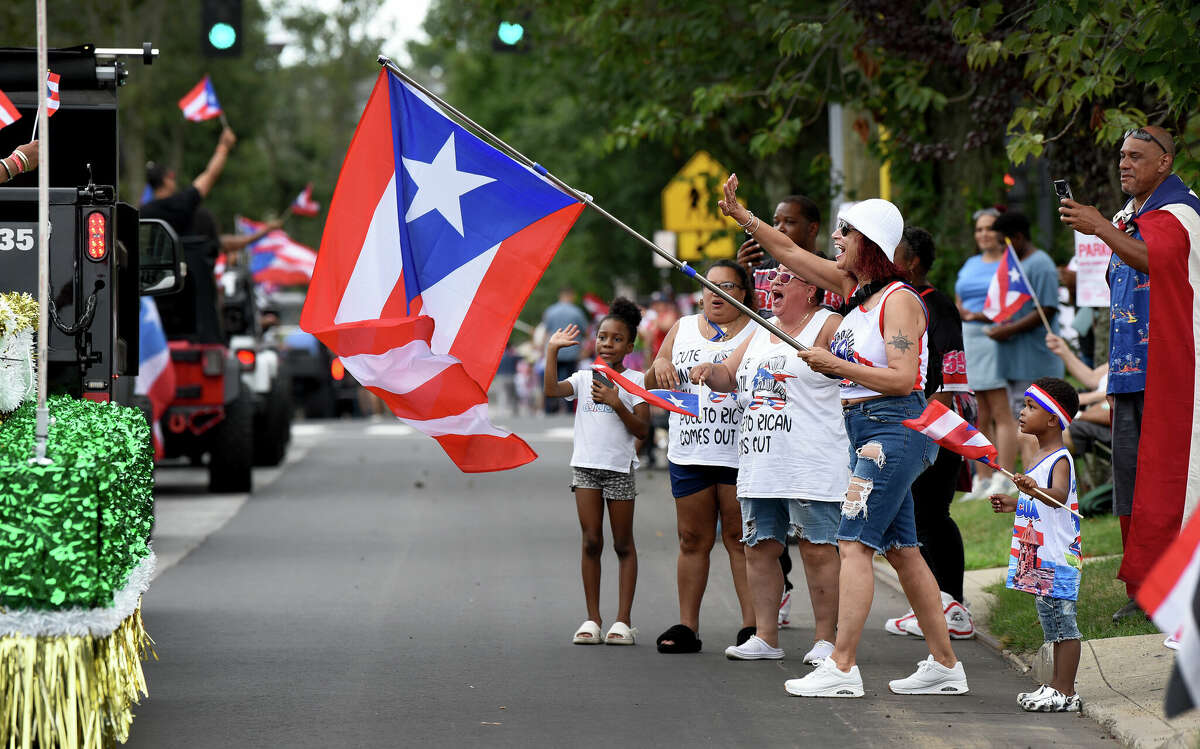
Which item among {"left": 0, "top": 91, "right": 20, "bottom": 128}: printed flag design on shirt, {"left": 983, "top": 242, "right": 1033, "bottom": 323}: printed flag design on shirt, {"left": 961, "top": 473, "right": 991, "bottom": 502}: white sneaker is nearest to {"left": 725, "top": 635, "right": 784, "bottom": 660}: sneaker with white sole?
{"left": 0, "top": 91, "right": 20, "bottom": 128}: printed flag design on shirt

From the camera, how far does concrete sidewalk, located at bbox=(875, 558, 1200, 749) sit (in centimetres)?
633

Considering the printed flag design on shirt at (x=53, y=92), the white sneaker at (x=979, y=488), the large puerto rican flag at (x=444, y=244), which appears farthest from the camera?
the white sneaker at (x=979, y=488)

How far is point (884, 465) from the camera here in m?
7.20

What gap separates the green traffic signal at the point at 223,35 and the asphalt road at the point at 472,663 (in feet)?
15.0

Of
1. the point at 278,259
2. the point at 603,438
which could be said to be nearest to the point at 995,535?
the point at 603,438

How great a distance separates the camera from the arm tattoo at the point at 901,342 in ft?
23.3

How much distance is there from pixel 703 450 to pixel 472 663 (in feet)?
4.87

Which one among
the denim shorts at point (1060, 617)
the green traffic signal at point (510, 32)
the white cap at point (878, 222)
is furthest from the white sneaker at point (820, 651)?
the green traffic signal at point (510, 32)

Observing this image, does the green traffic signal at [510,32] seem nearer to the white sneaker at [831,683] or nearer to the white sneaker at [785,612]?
the white sneaker at [785,612]

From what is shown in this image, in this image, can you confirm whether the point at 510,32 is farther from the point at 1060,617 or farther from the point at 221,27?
the point at 1060,617

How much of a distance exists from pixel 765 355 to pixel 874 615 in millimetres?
2350

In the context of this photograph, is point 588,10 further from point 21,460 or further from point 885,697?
point 21,460

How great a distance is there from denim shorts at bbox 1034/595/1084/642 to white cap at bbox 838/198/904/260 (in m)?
1.53

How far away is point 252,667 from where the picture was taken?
26.9ft
